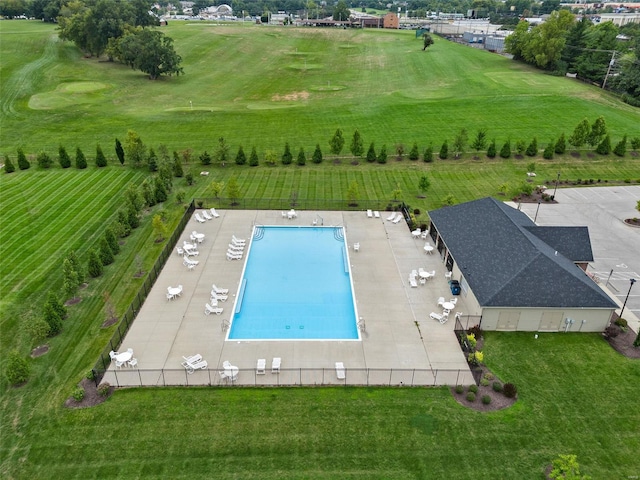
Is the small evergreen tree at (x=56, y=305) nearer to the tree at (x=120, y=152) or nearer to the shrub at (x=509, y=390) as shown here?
the shrub at (x=509, y=390)

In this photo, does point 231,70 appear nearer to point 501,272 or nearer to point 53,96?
point 53,96

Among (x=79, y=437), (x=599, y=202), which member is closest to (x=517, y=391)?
(x=79, y=437)

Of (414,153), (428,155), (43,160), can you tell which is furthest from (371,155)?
(43,160)

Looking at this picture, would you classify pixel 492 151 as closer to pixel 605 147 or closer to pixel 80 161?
pixel 605 147

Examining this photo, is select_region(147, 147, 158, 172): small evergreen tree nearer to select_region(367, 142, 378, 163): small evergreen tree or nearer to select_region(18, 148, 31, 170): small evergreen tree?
select_region(18, 148, 31, 170): small evergreen tree

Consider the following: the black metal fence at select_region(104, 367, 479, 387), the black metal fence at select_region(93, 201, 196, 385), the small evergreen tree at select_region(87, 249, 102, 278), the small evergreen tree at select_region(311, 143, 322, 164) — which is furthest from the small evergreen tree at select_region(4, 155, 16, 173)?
the black metal fence at select_region(104, 367, 479, 387)

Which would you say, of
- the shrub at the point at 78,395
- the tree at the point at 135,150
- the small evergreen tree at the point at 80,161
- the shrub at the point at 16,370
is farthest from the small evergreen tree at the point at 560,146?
the shrub at the point at 16,370
